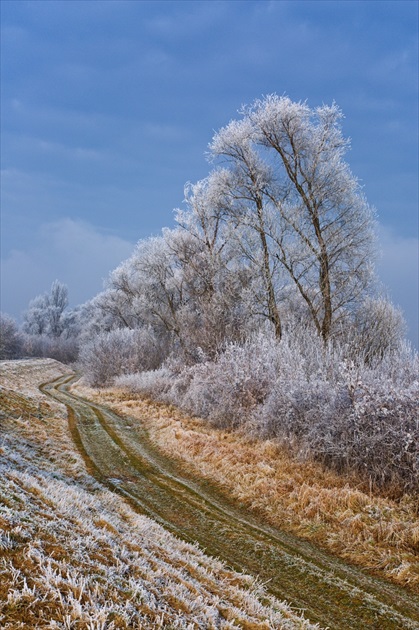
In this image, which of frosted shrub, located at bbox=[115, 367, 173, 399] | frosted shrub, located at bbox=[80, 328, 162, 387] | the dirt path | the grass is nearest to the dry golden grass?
the dirt path

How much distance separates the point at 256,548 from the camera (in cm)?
747

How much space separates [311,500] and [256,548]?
6.99 feet

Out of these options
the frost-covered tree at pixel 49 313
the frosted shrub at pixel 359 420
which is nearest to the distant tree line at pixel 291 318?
the frosted shrub at pixel 359 420

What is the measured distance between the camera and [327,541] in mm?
7906

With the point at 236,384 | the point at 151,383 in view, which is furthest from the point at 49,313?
the point at 236,384

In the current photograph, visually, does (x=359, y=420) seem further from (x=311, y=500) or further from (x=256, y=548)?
(x=256, y=548)

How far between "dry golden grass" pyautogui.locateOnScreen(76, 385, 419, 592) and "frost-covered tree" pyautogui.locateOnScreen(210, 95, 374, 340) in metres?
9.02

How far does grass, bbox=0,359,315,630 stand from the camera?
3924 millimetres

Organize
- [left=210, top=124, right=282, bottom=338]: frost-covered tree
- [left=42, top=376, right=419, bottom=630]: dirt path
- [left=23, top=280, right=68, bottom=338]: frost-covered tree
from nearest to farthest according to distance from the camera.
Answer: [left=42, top=376, right=419, bottom=630]: dirt path
[left=210, top=124, right=282, bottom=338]: frost-covered tree
[left=23, top=280, right=68, bottom=338]: frost-covered tree

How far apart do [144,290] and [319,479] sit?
3239 cm

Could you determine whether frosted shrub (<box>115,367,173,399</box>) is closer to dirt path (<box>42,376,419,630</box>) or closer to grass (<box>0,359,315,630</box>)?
dirt path (<box>42,376,419,630</box>)

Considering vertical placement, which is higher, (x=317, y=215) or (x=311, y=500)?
(x=317, y=215)

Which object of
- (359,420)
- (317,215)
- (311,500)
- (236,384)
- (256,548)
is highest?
(317,215)

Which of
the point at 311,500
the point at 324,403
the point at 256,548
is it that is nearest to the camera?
the point at 256,548
